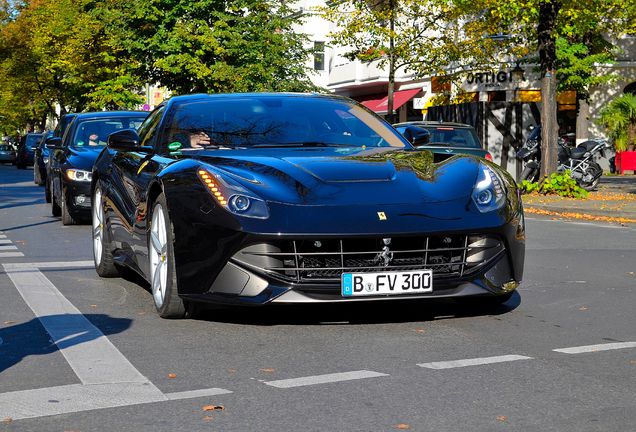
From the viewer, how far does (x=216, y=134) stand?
8.48m

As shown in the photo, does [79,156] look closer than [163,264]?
No

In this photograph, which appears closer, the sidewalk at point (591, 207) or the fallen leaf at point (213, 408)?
the fallen leaf at point (213, 408)

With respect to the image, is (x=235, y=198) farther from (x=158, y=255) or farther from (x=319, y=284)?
(x=158, y=255)

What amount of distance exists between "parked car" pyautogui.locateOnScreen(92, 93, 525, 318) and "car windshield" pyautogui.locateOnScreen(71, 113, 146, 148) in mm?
10260

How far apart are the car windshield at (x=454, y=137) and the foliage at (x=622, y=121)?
18384mm

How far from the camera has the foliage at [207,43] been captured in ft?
148

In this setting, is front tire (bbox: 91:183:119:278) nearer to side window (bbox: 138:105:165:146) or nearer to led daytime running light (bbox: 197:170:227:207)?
side window (bbox: 138:105:165:146)

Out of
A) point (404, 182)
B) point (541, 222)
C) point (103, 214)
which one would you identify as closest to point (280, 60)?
point (541, 222)

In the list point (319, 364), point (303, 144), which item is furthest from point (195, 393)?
point (303, 144)

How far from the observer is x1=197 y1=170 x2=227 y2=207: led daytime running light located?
718 centimetres

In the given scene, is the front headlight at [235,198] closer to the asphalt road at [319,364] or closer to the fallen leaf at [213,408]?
the asphalt road at [319,364]

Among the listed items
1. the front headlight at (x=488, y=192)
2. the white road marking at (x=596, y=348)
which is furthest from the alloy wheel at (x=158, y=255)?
the white road marking at (x=596, y=348)

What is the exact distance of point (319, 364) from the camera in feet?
20.0

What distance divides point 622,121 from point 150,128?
3284 centimetres
